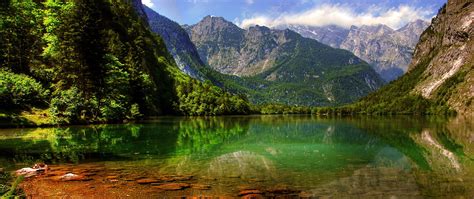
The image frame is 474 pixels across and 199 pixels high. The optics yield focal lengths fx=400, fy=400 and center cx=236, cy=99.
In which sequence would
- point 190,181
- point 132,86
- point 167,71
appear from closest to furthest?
point 190,181 < point 132,86 < point 167,71

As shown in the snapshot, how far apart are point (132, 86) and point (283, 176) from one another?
10184cm

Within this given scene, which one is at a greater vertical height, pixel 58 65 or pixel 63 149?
pixel 58 65

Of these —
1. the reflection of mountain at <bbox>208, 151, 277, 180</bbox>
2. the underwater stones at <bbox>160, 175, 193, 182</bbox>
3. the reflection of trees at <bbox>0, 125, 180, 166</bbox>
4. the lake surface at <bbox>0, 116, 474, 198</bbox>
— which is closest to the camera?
the lake surface at <bbox>0, 116, 474, 198</bbox>

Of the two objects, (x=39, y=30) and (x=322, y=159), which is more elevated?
(x=39, y=30)

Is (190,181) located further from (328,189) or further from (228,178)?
(328,189)

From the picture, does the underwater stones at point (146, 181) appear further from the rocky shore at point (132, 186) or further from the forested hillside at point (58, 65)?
the forested hillside at point (58, 65)

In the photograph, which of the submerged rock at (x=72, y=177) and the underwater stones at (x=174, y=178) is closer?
the submerged rock at (x=72, y=177)

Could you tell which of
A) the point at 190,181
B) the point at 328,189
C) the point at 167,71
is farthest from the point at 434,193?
the point at 167,71

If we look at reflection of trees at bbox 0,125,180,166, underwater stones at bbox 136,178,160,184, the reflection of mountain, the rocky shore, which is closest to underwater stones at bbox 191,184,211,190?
the rocky shore

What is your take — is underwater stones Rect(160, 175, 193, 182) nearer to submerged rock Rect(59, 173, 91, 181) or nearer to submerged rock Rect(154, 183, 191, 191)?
submerged rock Rect(154, 183, 191, 191)

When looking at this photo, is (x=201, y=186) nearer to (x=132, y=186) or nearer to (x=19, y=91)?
(x=132, y=186)

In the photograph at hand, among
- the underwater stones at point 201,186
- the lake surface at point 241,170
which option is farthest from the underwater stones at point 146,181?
the underwater stones at point 201,186

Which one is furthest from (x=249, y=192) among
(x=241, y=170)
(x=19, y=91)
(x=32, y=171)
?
(x=19, y=91)

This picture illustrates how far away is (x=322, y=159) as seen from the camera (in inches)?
1331
